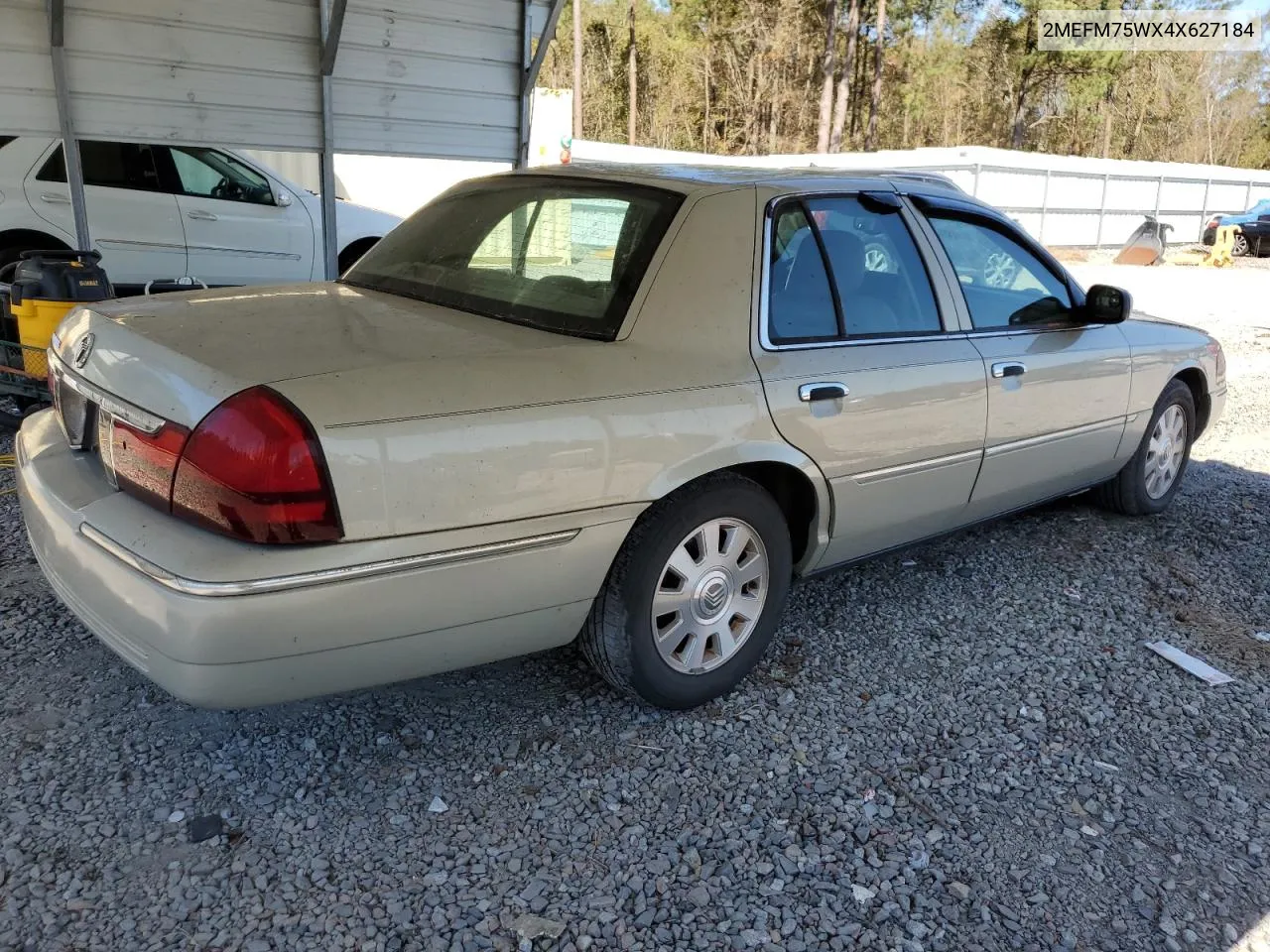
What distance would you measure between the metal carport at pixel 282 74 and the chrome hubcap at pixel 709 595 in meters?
4.75

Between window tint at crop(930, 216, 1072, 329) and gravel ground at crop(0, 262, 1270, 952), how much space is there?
47.2 inches

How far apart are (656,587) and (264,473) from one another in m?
1.14

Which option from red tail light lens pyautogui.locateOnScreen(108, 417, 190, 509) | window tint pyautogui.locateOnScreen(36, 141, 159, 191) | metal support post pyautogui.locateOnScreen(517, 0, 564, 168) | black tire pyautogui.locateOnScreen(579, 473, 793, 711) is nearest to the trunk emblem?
red tail light lens pyautogui.locateOnScreen(108, 417, 190, 509)

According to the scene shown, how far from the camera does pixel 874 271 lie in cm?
357

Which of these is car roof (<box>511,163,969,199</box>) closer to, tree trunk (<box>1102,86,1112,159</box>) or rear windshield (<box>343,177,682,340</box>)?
rear windshield (<box>343,177,682,340</box>)

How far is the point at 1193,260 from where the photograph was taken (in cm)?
2533

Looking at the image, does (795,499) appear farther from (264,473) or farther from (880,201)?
(264,473)

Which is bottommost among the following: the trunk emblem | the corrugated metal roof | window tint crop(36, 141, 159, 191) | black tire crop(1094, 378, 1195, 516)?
black tire crop(1094, 378, 1195, 516)

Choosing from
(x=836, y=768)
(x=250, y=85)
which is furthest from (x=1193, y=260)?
(x=836, y=768)

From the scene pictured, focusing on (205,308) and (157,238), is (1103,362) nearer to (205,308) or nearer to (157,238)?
(205,308)

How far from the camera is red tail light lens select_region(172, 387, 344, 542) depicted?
2.26m

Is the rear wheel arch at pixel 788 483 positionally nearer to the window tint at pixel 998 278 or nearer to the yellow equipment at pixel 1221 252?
the window tint at pixel 998 278

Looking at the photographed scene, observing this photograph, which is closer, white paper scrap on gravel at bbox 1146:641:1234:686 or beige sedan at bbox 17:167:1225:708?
beige sedan at bbox 17:167:1225:708

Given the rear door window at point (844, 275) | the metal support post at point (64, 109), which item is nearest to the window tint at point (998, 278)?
the rear door window at point (844, 275)
